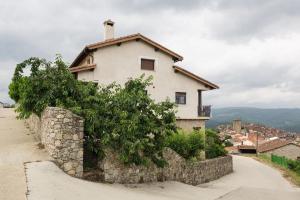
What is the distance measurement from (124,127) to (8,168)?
5.07 meters

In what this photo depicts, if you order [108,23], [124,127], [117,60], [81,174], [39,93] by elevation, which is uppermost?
[108,23]

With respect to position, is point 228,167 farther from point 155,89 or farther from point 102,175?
point 102,175

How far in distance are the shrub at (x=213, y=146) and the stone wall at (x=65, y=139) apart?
15.1 metres

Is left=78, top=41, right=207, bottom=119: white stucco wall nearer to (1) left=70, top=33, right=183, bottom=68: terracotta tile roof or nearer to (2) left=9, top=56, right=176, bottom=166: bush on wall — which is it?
(1) left=70, top=33, right=183, bottom=68: terracotta tile roof

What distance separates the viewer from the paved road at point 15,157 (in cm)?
1157

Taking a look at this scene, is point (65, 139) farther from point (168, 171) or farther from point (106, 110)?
point (168, 171)

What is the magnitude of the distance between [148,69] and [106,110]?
450 inches

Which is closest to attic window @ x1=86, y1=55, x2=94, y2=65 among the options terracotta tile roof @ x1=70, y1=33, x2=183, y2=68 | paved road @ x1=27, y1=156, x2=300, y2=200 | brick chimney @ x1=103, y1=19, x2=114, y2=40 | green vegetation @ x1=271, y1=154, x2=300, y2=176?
terracotta tile roof @ x1=70, y1=33, x2=183, y2=68

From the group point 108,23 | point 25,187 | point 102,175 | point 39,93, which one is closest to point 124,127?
point 102,175

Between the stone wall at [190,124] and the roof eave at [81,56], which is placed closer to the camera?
the roof eave at [81,56]

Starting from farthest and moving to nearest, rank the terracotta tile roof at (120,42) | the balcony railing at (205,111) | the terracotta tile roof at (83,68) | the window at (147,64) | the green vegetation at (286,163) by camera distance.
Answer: the green vegetation at (286,163) → the balcony railing at (205,111) → the window at (147,64) → the terracotta tile roof at (120,42) → the terracotta tile roof at (83,68)

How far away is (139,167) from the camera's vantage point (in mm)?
17844

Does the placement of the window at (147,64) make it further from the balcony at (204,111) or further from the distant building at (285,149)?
the distant building at (285,149)

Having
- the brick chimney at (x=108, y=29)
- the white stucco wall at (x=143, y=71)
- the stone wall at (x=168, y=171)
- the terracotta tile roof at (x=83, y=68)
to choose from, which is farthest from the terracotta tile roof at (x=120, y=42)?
the stone wall at (x=168, y=171)
